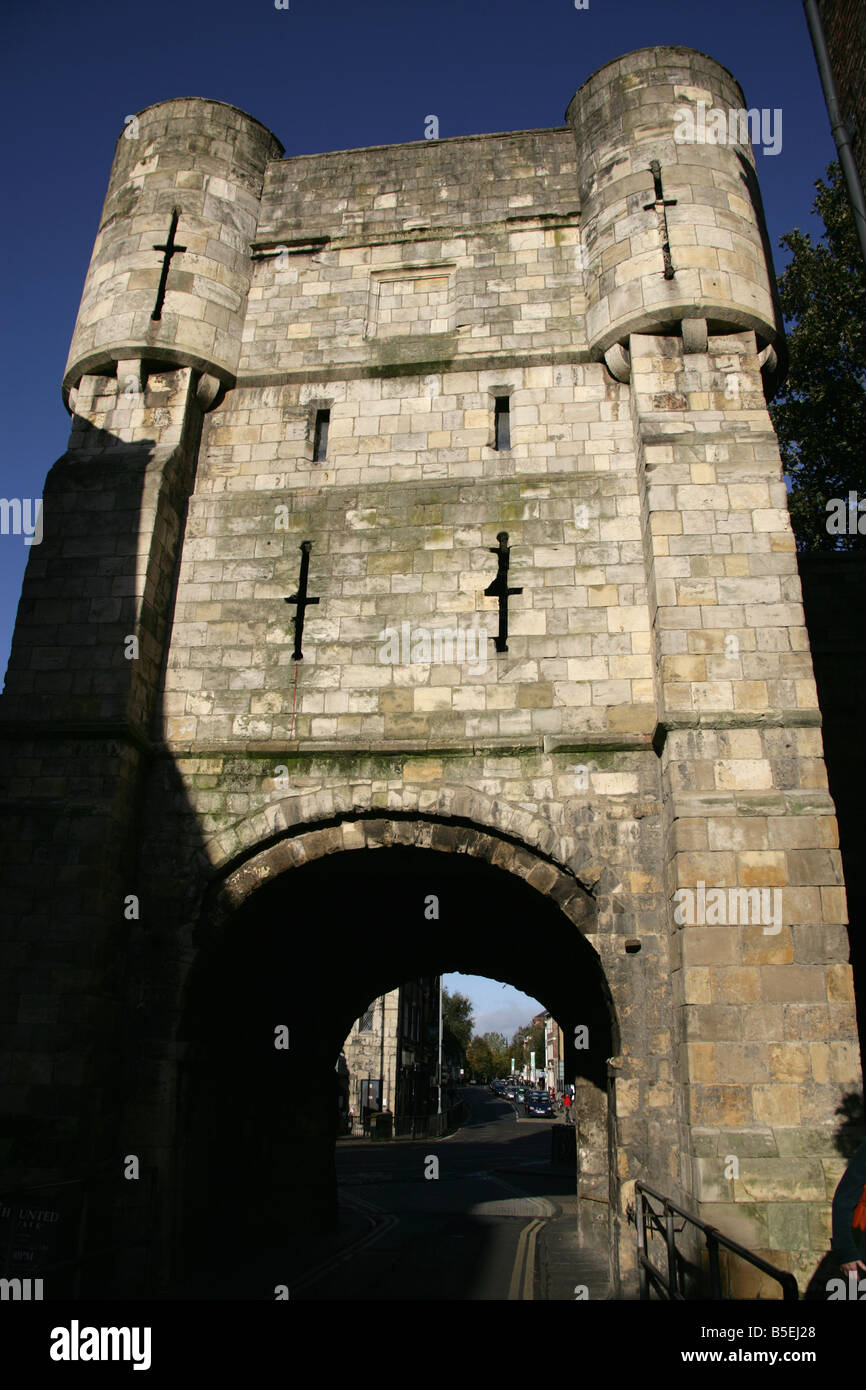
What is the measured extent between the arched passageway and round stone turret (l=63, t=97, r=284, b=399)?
5.46 m

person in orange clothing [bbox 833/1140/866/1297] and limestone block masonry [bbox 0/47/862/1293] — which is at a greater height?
limestone block masonry [bbox 0/47/862/1293]

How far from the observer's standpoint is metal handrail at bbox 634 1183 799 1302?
196 inches

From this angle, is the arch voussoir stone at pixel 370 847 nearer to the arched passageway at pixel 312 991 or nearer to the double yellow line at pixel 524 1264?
the arched passageway at pixel 312 991

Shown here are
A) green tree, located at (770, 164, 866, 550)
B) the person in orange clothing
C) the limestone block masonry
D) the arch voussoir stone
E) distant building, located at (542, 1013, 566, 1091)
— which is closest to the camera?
the person in orange clothing

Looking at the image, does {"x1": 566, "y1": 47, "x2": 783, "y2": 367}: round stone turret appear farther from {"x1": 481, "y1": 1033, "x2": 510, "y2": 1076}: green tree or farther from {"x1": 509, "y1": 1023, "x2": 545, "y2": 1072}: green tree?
{"x1": 481, "y1": 1033, "x2": 510, "y2": 1076}: green tree

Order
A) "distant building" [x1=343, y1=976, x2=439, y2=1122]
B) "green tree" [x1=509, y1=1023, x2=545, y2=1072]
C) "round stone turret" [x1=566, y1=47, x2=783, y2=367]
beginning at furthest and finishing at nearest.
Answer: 1. "green tree" [x1=509, y1=1023, x2=545, y2=1072]
2. "distant building" [x1=343, y1=976, x2=439, y2=1122]
3. "round stone turret" [x1=566, y1=47, x2=783, y2=367]

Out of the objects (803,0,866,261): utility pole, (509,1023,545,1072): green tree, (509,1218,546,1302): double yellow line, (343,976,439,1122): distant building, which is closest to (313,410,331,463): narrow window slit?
(803,0,866,261): utility pole

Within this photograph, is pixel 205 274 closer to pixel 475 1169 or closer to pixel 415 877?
→ pixel 415 877

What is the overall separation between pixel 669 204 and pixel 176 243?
5.02m

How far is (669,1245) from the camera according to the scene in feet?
18.0

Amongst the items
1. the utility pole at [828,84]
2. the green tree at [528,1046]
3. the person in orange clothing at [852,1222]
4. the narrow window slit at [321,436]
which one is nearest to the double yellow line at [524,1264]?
the person in orange clothing at [852,1222]

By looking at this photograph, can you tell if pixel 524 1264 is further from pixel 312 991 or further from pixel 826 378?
pixel 826 378

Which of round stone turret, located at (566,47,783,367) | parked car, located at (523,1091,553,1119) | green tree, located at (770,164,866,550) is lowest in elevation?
parked car, located at (523,1091,553,1119)

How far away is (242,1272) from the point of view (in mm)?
8023
